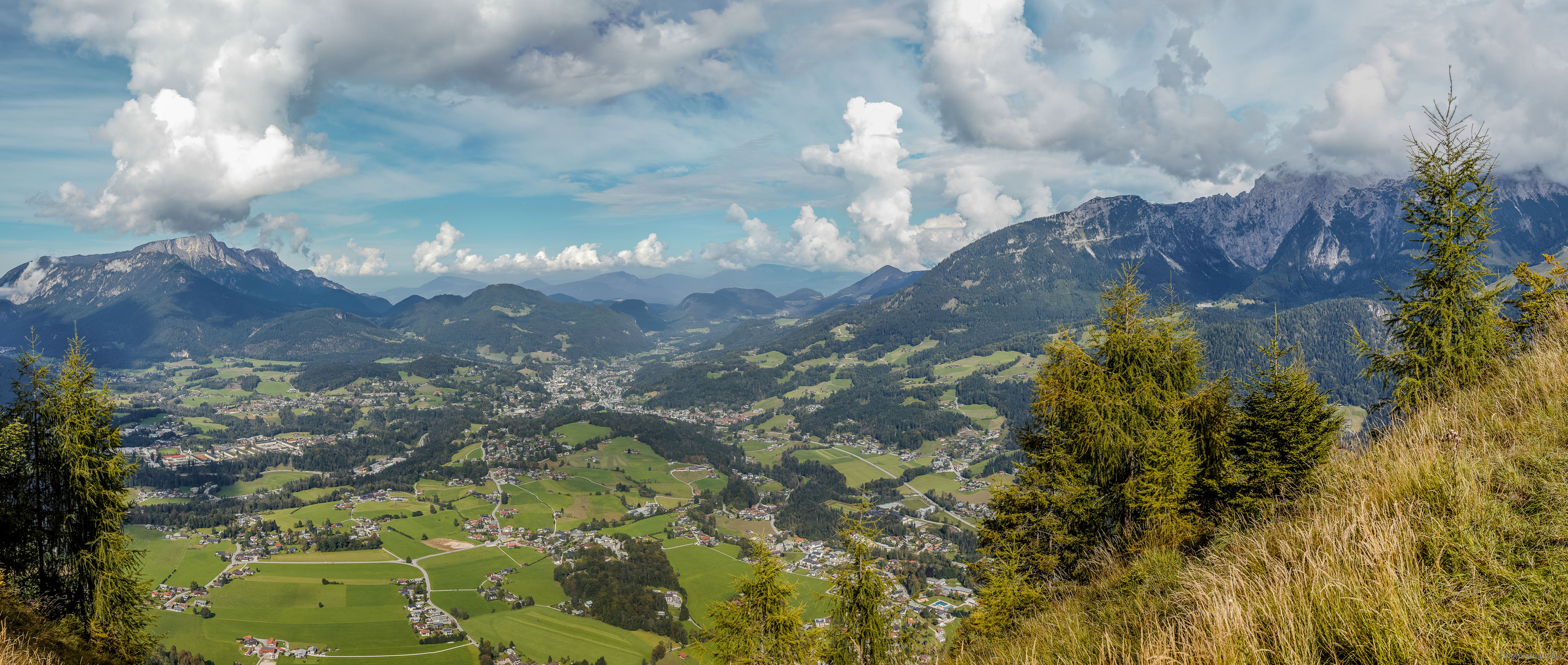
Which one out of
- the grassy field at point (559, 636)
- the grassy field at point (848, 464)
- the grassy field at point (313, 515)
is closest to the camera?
the grassy field at point (559, 636)

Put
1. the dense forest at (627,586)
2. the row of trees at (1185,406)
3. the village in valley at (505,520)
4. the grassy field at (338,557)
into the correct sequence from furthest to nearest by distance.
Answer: the grassy field at (338,557) → the dense forest at (627,586) → the village in valley at (505,520) → the row of trees at (1185,406)

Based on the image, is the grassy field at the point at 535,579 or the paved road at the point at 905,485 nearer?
the grassy field at the point at 535,579

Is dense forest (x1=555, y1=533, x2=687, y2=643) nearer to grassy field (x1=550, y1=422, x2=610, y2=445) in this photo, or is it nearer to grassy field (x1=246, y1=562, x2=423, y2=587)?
grassy field (x1=246, y1=562, x2=423, y2=587)

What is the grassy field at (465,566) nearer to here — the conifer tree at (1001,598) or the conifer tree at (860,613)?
the conifer tree at (860,613)

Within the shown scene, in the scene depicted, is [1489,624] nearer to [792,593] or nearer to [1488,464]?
[1488,464]

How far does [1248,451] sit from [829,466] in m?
116

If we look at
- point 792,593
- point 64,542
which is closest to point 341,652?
point 64,542

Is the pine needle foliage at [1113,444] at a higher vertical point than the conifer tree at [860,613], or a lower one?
higher

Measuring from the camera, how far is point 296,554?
7944 cm

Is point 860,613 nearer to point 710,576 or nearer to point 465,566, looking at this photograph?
point 710,576

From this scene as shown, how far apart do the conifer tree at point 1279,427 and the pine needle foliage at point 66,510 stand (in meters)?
27.9

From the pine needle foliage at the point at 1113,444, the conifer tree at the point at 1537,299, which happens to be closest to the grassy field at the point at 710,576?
the pine needle foliage at the point at 1113,444

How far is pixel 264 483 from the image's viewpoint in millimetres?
117438

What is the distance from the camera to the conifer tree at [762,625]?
1505cm
